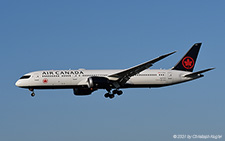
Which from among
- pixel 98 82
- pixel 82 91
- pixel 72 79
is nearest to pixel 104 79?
pixel 98 82

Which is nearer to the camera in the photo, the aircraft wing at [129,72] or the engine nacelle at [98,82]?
the aircraft wing at [129,72]

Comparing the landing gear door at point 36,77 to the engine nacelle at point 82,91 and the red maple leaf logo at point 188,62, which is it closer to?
the engine nacelle at point 82,91

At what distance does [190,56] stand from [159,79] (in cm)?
994

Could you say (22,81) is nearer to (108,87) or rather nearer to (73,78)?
(73,78)

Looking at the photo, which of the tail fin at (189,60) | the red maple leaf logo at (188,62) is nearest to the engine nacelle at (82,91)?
the tail fin at (189,60)

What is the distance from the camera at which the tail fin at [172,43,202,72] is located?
74875mm

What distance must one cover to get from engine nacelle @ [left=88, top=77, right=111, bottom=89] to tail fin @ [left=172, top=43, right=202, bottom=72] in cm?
1517

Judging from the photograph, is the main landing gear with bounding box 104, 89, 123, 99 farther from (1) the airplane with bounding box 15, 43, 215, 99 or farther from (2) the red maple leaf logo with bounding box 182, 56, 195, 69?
(2) the red maple leaf logo with bounding box 182, 56, 195, 69

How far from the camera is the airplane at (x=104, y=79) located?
6456 centimetres

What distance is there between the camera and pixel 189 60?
76.3 meters

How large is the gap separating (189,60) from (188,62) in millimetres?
572

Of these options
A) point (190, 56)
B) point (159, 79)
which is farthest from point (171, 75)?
point (190, 56)

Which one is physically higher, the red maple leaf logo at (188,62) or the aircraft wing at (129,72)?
the red maple leaf logo at (188,62)

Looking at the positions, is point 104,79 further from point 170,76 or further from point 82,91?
point 170,76
